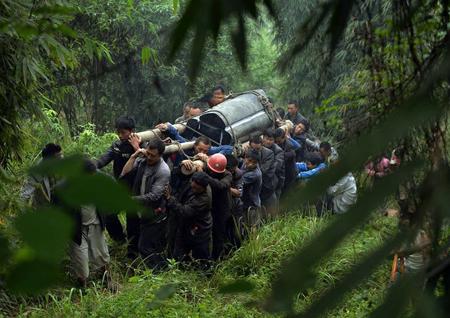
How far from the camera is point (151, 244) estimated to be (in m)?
7.79

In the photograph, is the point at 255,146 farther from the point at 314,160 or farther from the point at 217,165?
the point at 217,165

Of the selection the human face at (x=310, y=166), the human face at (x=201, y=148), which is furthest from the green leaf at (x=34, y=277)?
the human face at (x=310, y=166)

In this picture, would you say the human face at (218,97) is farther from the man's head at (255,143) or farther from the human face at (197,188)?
the human face at (197,188)

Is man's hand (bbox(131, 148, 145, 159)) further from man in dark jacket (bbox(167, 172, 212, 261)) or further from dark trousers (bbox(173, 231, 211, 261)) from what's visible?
dark trousers (bbox(173, 231, 211, 261))

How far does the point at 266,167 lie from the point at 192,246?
80.0 inches

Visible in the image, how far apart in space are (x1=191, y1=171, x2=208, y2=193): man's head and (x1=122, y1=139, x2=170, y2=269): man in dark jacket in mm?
275

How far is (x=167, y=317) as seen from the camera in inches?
237

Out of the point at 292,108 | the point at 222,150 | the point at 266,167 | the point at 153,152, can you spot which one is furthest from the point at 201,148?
the point at 292,108

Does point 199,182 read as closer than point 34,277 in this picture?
No

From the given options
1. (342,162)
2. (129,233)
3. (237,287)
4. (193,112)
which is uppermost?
(342,162)

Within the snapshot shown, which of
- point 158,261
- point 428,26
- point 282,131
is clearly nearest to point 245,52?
point 428,26

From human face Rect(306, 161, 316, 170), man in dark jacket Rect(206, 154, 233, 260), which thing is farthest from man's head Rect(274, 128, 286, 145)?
man in dark jacket Rect(206, 154, 233, 260)

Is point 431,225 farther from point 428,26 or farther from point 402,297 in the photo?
point 428,26

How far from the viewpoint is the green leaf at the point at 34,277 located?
1300 mm
